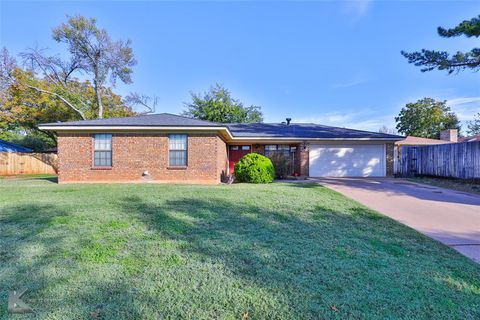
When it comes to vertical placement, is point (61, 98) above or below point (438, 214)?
above

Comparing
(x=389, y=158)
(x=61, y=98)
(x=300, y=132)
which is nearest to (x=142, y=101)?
(x=61, y=98)

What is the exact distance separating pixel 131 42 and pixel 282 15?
806 inches

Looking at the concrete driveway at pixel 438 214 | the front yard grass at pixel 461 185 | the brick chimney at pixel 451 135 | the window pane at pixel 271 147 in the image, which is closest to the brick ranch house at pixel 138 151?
the window pane at pixel 271 147

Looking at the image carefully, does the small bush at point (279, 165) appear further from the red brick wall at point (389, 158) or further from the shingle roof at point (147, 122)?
the red brick wall at point (389, 158)

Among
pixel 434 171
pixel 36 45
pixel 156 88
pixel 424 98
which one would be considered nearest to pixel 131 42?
pixel 156 88

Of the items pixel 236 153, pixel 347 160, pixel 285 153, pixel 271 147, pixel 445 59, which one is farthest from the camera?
pixel 236 153

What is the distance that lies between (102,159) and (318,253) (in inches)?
461

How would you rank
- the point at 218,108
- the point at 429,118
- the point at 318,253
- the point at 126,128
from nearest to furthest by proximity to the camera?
the point at 318,253 → the point at 126,128 → the point at 218,108 → the point at 429,118

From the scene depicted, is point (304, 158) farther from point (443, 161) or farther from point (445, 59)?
point (445, 59)

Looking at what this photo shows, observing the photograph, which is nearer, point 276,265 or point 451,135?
point 276,265

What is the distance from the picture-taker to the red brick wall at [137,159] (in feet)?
40.4

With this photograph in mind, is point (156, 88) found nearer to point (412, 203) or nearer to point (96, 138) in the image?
point (96, 138)

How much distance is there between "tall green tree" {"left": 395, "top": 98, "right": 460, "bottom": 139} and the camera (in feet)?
116

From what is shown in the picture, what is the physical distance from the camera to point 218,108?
98.8 ft
